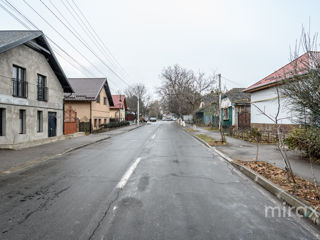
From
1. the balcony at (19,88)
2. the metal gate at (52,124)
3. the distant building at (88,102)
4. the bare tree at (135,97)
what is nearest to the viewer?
the balcony at (19,88)

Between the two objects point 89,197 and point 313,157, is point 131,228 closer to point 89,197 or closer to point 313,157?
point 89,197

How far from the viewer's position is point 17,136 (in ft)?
37.7

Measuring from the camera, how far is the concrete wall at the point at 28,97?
1077cm

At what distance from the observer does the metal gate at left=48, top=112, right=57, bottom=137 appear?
15.1m

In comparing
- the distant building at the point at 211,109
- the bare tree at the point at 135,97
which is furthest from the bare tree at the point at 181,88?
the bare tree at the point at 135,97

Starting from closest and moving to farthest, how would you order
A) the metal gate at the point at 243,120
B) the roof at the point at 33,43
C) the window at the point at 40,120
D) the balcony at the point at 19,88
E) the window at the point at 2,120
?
the roof at the point at 33,43
the window at the point at 2,120
the balcony at the point at 19,88
the window at the point at 40,120
the metal gate at the point at 243,120

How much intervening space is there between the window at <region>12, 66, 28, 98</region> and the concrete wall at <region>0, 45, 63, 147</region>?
23 cm

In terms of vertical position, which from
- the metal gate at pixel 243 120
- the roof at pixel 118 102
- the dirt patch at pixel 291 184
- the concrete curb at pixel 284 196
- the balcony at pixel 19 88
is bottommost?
the concrete curb at pixel 284 196

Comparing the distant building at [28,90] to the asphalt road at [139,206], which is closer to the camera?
the asphalt road at [139,206]

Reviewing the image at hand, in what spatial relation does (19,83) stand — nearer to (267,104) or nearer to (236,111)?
(267,104)

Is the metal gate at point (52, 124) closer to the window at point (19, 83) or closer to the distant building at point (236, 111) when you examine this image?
the window at point (19, 83)

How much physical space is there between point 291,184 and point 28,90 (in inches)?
568

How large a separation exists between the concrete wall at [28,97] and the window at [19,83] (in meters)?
0.23

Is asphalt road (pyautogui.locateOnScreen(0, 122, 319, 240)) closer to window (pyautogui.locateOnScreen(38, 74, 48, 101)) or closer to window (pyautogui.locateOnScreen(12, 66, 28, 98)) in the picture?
window (pyautogui.locateOnScreen(12, 66, 28, 98))
